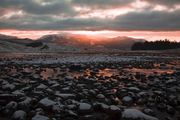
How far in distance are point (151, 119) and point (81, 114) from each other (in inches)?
97.6

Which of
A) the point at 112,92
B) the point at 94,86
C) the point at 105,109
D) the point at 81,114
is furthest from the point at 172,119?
the point at 94,86

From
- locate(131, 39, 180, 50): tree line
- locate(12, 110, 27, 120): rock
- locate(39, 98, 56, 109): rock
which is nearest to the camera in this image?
locate(12, 110, 27, 120): rock

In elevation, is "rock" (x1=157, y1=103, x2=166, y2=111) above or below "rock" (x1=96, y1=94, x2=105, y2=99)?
below

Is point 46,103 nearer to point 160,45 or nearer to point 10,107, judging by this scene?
point 10,107

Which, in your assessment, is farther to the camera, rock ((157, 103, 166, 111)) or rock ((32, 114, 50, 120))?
rock ((157, 103, 166, 111))

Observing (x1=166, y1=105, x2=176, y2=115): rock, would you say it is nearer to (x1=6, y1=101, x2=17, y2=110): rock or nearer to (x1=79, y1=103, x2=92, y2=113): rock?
(x1=79, y1=103, x2=92, y2=113): rock

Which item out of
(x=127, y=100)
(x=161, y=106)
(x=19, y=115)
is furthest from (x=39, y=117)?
(x=161, y=106)

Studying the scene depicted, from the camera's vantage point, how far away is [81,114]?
35.2 feet

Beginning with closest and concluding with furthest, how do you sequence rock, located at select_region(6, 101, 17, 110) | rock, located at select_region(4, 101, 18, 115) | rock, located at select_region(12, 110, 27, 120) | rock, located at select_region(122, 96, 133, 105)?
1. rock, located at select_region(12, 110, 27, 120)
2. rock, located at select_region(4, 101, 18, 115)
3. rock, located at select_region(6, 101, 17, 110)
4. rock, located at select_region(122, 96, 133, 105)

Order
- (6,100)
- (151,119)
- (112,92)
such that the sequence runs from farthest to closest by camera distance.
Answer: (112,92) → (6,100) → (151,119)

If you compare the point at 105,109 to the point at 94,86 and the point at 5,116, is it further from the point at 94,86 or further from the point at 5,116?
the point at 94,86

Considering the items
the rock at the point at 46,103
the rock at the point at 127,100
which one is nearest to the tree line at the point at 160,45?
the rock at the point at 127,100

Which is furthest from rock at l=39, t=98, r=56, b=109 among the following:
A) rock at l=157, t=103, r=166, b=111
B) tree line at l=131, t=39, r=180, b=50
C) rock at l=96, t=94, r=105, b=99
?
tree line at l=131, t=39, r=180, b=50

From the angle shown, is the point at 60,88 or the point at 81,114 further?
the point at 60,88
